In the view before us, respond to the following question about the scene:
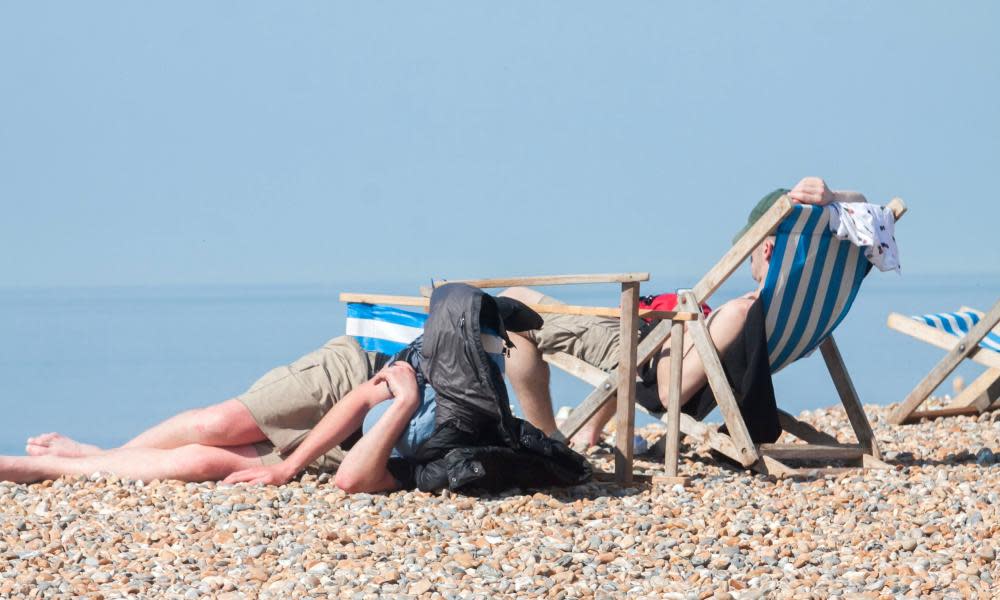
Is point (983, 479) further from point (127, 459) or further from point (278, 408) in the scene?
point (127, 459)

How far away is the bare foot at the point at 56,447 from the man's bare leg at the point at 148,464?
8cm

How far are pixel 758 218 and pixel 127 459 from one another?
9.44 feet

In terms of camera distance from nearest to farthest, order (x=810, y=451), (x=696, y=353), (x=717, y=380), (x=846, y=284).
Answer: (x=717, y=380) → (x=846, y=284) → (x=696, y=353) → (x=810, y=451)

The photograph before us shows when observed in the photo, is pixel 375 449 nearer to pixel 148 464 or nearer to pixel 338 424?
pixel 338 424

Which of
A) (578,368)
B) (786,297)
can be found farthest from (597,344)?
(786,297)

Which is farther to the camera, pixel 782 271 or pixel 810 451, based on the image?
pixel 810 451

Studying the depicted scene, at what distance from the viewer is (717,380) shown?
605cm

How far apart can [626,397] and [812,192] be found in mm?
1207

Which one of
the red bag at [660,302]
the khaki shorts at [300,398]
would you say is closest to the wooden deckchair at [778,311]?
the red bag at [660,302]

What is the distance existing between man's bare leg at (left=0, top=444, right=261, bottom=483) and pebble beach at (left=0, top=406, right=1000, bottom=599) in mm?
88

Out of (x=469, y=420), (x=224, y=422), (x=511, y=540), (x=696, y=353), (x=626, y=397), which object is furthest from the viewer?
(x=696, y=353)

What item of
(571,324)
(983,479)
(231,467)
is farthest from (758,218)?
(231,467)

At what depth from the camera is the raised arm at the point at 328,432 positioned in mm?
5633

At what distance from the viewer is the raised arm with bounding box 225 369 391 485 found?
563 centimetres
